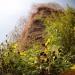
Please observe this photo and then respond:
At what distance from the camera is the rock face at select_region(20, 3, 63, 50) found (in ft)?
14.5

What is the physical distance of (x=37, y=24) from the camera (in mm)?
4617

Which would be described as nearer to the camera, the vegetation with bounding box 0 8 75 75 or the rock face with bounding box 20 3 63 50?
the vegetation with bounding box 0 8 75 75

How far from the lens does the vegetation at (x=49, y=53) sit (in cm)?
342

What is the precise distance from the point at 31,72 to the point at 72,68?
17.8 inches

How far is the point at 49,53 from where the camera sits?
143 inches

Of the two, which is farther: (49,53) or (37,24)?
(37,24)

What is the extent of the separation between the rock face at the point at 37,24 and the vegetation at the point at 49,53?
0.38ft

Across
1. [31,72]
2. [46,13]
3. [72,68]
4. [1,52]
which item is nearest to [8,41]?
[1,52]

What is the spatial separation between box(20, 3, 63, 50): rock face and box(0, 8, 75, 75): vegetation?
0.11 metres

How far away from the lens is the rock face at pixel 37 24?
441 cm

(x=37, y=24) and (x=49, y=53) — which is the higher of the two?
(x=37, y=24)

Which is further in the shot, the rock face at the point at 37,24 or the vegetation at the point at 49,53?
the rock face at the point at 37,24

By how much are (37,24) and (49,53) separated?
3.44 ft

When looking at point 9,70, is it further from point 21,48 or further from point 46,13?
point 46,13
